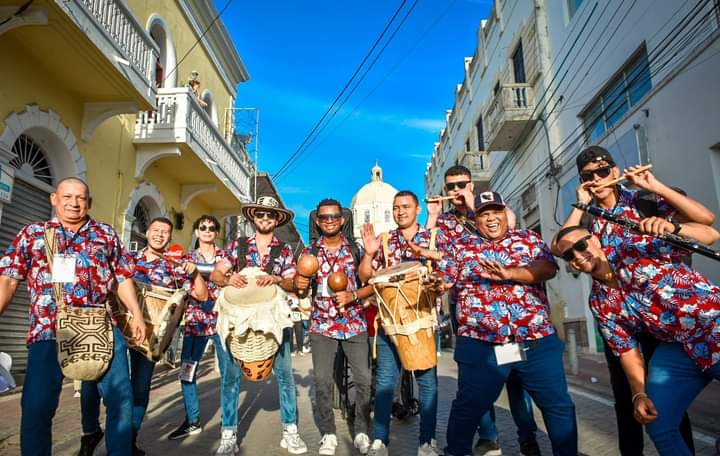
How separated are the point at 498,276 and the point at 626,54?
1029 centimetres

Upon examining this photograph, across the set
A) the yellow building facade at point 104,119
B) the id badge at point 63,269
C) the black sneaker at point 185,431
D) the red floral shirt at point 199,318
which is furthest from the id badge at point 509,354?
the yellow building facade at point 104,119

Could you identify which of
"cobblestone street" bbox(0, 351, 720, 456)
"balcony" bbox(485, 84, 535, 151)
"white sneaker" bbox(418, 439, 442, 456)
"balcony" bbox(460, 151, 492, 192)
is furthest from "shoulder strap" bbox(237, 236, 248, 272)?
"balcony" bbox(460, 151, 492, 192)

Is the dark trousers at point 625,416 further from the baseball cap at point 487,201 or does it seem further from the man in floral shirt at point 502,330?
the baseball cap at point 487,201

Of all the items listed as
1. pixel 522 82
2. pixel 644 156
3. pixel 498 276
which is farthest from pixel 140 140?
pixel 522 82

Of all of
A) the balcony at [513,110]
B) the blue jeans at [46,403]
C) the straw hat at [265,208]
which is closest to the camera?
the blue jeans at [46,403]

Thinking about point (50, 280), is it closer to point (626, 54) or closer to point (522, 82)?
point (626, 54)

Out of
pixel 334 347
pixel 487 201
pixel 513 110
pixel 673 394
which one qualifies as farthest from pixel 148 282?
pixel 513 110

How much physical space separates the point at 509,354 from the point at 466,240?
80 centimetres

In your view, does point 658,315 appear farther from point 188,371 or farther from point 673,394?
point 188,371

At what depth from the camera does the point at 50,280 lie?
2.98 metres

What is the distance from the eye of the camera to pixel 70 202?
313 centimetres

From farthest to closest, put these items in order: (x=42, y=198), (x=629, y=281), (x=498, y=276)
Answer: (x=42, y=198), (x=498, y=276), (x=629, y=281)

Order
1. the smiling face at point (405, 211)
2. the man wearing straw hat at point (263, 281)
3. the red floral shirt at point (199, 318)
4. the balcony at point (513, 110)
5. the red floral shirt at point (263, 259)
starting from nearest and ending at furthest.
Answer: the man wearing straw hat at point (263, 281) → the smiling face at point (405, 211) → the red floral shirt at point (263, 259) → the red floral shirt at point (199, 318) → the balcony at point (513, 110)

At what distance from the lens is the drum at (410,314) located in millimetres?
3336
